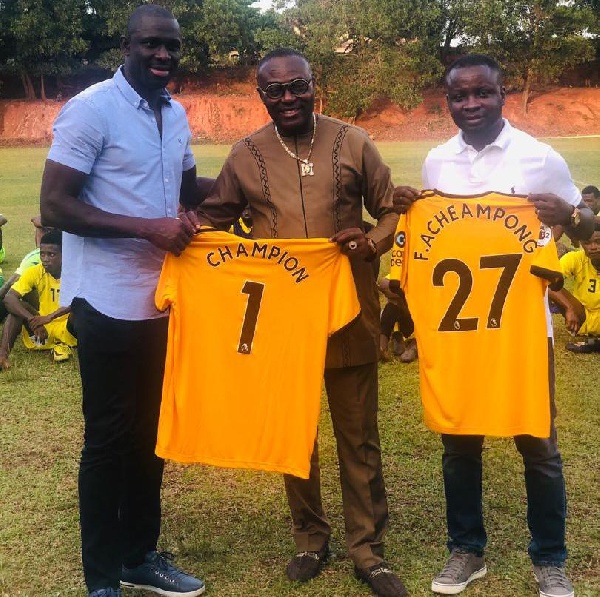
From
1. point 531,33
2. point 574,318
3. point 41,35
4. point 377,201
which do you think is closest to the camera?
point 377,201

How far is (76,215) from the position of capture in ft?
11.2

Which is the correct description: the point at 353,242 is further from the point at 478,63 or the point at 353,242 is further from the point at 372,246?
the point at 478,63

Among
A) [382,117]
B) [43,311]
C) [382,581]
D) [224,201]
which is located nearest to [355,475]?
[382,581]

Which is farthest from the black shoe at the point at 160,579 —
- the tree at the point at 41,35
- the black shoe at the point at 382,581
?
the tree at the point at 41,35

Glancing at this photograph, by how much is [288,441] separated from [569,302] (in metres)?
3.42

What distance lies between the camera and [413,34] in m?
58.1

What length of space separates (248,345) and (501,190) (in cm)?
132

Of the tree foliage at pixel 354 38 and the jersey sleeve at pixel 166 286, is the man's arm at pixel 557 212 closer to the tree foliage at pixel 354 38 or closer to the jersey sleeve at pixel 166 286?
the jersey sleeve at pixel 166 286

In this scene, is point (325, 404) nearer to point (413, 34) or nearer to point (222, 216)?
point (222, 216)

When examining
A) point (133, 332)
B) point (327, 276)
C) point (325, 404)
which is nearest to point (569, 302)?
point (325, 404)

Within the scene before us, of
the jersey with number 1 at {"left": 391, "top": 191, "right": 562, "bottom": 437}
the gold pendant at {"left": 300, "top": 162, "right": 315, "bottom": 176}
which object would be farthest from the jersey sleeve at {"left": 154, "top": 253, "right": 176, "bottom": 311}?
the jersey with number 1 at {"left": 391, "top": 191, "right": 562, "bottom": 437}

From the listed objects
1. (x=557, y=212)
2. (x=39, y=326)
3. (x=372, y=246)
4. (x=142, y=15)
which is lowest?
(x=39, y=326)

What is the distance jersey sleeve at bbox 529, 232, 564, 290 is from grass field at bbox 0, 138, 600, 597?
4.69 feet

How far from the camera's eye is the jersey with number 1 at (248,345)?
12.2 feet
